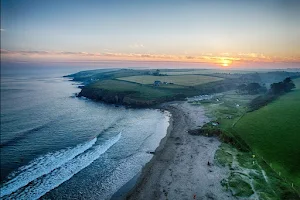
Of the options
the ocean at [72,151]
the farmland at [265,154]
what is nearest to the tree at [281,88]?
the farmland at [265,154]

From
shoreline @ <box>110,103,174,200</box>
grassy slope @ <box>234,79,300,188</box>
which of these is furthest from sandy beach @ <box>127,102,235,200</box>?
grassy slope @ <box>234,79,300,188</box>

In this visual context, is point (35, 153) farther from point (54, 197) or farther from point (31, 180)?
point (54, 197)

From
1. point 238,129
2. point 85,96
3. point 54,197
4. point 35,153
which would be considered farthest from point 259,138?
point 85,96

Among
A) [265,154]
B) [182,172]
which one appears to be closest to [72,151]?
[182,172]

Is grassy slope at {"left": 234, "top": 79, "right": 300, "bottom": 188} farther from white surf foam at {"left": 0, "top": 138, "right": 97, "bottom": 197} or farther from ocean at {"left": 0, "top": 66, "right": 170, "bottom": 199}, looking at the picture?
white surf foam at {"left": 0, "top": 138, "right": 97, "bottom": 197}

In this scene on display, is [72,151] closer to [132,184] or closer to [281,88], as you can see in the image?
[132,184]

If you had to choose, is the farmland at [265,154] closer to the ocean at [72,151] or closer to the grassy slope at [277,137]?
the grassy slope at [277,137]

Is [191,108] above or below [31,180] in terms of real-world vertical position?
above
